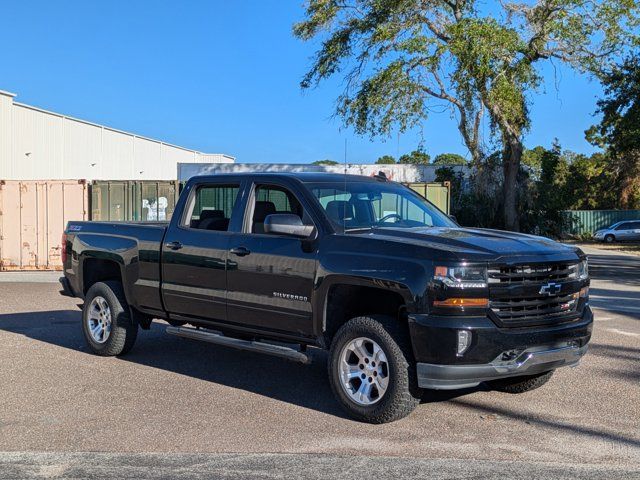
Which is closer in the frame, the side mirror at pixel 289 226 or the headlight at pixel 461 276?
the headlight at pixel 461 276

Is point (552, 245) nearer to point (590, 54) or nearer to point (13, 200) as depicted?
A: point (13, 200)

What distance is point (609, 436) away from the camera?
5.50 metres

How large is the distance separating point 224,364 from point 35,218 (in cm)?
1434

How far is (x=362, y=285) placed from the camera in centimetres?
584

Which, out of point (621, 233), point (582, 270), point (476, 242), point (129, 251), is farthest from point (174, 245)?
point (621, 233)

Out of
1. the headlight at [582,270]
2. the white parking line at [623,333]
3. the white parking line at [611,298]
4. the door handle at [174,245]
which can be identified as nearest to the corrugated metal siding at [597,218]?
the white parking line at [611,298]

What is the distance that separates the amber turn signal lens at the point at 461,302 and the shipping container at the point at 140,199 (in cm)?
1695

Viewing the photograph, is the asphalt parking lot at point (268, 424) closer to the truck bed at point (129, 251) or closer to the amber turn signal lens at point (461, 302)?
the truck bed at point (129, 251)

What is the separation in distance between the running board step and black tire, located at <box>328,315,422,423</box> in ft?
1.59

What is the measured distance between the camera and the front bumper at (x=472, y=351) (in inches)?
211

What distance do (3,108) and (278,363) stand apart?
Answer: 3009cm

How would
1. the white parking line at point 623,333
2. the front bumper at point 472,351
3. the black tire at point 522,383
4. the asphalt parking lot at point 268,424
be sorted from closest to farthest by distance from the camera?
the asphalt parking lot at point 268,424, the front bumper at point 472,351, the black tire at point 522,383, the white parking line at point 623,333

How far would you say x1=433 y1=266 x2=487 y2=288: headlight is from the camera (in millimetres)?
5363

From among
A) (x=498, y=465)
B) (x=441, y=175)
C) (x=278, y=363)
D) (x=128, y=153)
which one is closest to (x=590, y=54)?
(x=441, y=175)
